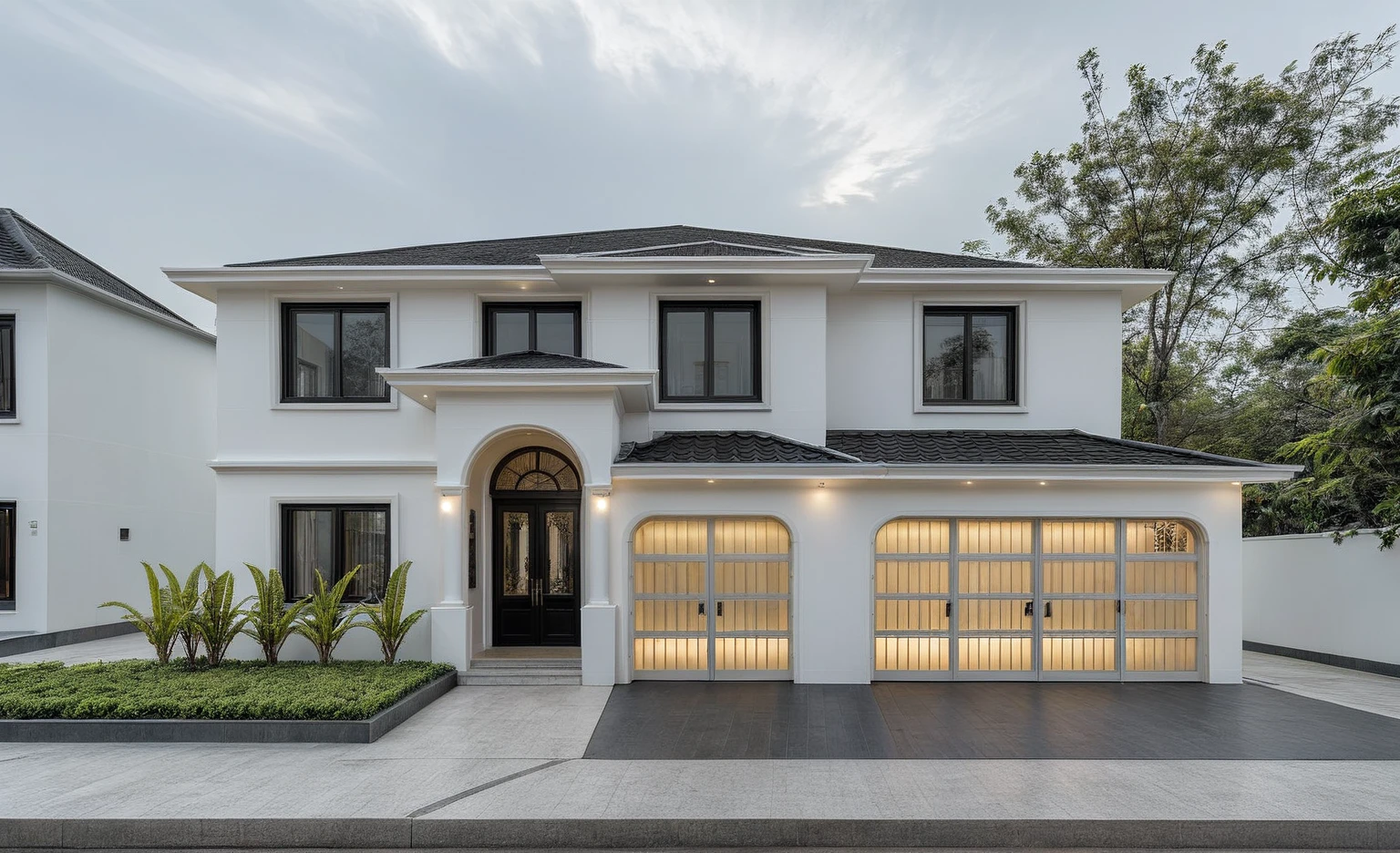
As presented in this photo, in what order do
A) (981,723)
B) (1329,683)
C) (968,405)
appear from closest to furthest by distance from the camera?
(981,723) < (1329,683) < (968,405)

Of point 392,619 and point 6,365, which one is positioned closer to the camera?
point 392,619

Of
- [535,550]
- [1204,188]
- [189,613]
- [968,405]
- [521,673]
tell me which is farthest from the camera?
[1204,188]

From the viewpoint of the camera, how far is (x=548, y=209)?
64.4 meters

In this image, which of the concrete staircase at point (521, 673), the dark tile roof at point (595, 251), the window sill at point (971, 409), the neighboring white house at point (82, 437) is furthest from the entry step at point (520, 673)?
the neighboring white house at point (82, 437)

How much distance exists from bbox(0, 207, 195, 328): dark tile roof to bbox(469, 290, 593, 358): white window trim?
302 inches

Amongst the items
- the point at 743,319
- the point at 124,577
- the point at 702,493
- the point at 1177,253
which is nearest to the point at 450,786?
the point at 702,493

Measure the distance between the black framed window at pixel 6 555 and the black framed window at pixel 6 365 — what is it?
1.70m

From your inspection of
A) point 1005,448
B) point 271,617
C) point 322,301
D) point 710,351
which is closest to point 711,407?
point 710,351

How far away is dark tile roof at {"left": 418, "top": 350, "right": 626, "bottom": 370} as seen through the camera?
921cm

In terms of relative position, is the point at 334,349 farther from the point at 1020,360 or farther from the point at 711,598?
the point at 1020,360

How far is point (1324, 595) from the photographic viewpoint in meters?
11.2

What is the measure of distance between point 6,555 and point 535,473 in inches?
372

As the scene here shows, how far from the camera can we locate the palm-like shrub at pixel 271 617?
905 cm

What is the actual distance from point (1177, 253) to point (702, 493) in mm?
14842
